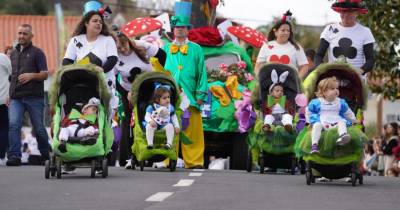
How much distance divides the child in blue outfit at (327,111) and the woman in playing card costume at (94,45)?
2.73 metres

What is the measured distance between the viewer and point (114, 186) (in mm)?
15406

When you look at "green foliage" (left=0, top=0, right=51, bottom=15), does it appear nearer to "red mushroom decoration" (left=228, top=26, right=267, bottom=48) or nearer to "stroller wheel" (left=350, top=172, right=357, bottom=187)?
"red mushroom decoration" (left=228, top=26, right=267, bottom=48)

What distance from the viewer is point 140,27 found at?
81.3 feet

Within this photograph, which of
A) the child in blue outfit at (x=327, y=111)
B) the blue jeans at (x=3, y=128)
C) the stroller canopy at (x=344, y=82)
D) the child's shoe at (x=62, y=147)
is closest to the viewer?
the child in blue outfit at (x=327, y=111)

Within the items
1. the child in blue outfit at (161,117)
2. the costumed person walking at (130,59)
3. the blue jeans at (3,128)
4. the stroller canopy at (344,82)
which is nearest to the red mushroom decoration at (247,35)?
the costumed person walking at (130,59)

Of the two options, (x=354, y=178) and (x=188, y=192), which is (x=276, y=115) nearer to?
(x=354, y=178)

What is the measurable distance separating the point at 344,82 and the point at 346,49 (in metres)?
1.35

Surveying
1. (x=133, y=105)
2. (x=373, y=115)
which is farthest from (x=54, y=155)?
(x=373, y=115)

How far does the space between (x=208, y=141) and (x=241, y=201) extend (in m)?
9.14

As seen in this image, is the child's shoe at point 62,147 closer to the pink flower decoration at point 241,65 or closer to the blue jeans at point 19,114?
the blue jeans at point 19,114

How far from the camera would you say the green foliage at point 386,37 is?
26.6 meters

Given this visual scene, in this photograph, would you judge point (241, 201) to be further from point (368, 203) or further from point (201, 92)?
point (201, 92)

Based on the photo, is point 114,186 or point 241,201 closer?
point 241,201

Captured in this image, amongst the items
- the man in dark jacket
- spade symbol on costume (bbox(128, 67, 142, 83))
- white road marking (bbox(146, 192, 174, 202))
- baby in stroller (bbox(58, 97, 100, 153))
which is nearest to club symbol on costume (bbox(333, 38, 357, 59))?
spade symbol on costume (bbox(128, 67, 142, 83))
